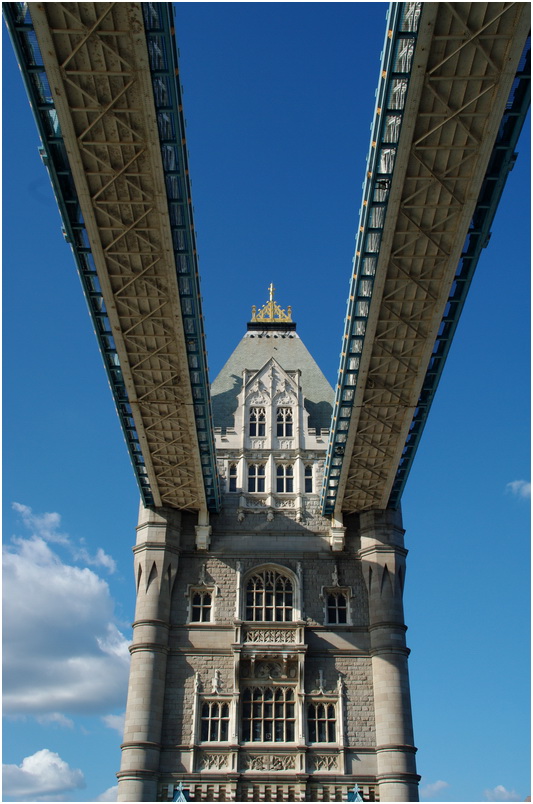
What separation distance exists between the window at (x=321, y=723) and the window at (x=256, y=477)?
12734 mm

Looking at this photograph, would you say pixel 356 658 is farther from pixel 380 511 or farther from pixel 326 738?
pixel 380 511

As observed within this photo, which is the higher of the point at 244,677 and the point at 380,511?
the point at 380,511

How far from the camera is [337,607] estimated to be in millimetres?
43375

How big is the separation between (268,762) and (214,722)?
3.26 m

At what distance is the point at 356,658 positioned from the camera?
41656 millimetres

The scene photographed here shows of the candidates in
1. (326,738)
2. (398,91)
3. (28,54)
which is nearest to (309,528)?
(326,738)

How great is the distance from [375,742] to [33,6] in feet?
113

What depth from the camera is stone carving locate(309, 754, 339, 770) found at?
38.8 meters

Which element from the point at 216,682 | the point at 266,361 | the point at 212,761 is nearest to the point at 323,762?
the point at 212,761

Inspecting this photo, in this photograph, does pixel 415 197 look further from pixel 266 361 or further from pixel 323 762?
pixel 266 361

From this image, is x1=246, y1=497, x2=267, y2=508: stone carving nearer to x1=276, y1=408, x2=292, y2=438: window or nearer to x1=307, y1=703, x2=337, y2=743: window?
x1=276, y1=408, x2=292, y2=438: window

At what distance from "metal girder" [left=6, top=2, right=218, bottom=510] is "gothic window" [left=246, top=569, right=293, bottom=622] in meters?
7.93

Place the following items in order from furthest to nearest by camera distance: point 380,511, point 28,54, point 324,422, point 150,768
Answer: point 324,422 < point 380,511 < point 150,768 < point 28,54

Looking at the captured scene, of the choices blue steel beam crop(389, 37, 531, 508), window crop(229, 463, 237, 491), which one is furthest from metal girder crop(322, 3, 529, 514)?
window crop(229, 463, 237, 491)
